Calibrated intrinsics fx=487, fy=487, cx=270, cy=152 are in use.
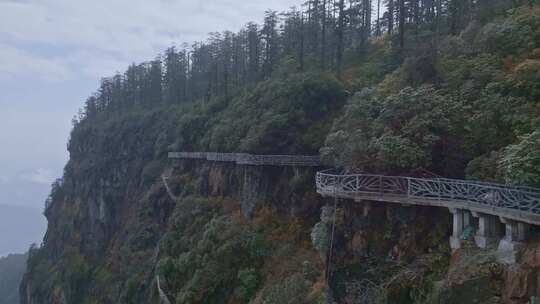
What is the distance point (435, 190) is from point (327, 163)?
8161 millimetres

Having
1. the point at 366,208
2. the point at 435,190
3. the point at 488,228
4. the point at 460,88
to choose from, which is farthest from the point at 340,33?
the point at 488,228

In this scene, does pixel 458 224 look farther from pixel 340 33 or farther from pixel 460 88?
pixel 340 33

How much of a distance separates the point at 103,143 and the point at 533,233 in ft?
215

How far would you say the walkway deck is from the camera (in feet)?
41.5

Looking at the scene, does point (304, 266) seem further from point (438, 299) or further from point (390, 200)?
point (438, 299)

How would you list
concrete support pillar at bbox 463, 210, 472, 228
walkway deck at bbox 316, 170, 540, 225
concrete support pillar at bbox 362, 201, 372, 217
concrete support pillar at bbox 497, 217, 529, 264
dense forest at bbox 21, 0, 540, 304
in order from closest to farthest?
concrete support pillar at bbox 497, 217, 529, 264, walkway deck at bbox 316, 170, 540, 225, concrete support pillar at bbox 463, 210, 472, 228, dense forest at bbox 21, 0, 540, 304, concrete support pillar at bbox 362, 201, 372, 217

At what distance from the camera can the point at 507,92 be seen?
1809 centimetres

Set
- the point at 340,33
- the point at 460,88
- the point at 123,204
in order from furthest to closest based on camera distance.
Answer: the point at 123,204 → the point at 340,33 → the point at 460,88

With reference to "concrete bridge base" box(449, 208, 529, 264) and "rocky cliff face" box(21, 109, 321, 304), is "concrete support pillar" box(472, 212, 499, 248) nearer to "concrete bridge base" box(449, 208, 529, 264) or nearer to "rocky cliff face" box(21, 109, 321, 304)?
"concrete bridge base" box(449, 208, 529, 264)

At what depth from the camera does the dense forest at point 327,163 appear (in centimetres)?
1645

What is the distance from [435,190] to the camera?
15.7 m

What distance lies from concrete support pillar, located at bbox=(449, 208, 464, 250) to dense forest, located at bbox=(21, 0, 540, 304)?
58 centimetres

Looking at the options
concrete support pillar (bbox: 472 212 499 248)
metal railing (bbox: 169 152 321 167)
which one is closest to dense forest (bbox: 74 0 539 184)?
concrete support pillar (bbox: 472 212 499 248)

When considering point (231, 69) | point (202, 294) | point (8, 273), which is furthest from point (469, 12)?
point (8, 273)
